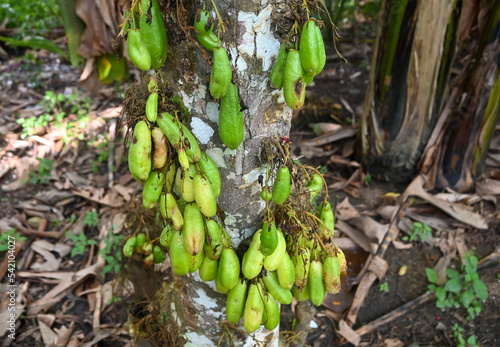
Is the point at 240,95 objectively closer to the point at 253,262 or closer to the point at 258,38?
the point at 258,38

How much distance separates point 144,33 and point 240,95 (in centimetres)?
32

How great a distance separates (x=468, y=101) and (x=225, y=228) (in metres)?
2.33

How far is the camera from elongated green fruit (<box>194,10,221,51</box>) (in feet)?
3.60

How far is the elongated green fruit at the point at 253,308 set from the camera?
4.86 ft

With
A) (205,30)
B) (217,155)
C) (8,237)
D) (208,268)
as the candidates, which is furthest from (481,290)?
(8,237)

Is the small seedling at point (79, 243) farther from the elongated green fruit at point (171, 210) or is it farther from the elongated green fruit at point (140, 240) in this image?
the elongated green fruit at point (171, 210)

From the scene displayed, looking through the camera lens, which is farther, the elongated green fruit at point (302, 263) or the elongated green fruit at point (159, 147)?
the elongated green fruit at point (302, 263)

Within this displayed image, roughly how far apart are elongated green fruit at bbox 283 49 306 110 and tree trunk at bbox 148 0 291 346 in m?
0.10

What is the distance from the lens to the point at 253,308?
4.87ft

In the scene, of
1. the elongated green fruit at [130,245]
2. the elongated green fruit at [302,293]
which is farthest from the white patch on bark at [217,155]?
the elongated green fruit at [130,245]

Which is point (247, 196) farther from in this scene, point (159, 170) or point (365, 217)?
point (365, 217)

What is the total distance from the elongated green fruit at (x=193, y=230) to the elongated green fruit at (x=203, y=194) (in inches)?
2.7

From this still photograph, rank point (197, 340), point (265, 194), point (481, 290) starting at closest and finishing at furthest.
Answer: point (265, 194) < point (197, 340) < point (481, 290)

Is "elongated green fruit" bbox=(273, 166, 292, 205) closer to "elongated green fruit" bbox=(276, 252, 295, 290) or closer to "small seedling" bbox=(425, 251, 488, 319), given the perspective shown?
"elongated green fruit" bbox=(276, 252, 295, 290)
